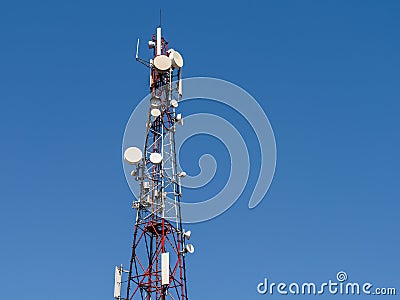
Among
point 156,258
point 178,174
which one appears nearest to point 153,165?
point 178,174

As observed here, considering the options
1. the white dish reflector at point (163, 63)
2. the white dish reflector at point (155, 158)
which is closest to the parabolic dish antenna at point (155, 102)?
the white dish reflector at point (163, 63)

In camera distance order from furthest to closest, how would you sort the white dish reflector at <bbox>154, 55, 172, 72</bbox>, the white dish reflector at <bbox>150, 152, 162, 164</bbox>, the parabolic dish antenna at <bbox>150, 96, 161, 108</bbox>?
1. the white dish reflector at <bbox>154, 55, 172, 72</bbox>
2. the parabolic dish antenna at <bbox>150, 96, 161, 108</bbox>
3. the white dish reflector at <bbox>150, 152, 162, 164</bbox>

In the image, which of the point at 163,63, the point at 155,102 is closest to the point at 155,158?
the point at 155,102

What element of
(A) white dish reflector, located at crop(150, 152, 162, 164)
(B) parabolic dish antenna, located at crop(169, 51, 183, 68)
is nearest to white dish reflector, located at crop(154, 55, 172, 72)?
(B) parabolic dish antenna, located at crop(169, 51, 183, 68)

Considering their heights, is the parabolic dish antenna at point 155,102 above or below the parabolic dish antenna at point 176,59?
below

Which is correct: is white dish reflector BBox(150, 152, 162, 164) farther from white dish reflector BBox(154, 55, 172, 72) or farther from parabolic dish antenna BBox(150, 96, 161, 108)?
white dish reflector BBox(154, 55, 172, 72)

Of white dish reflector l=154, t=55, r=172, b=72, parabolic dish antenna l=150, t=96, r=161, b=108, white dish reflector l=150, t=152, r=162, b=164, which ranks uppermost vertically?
white dish reflector l=154, t=55, r=172, b=72

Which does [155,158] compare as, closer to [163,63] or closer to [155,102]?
[155,102]

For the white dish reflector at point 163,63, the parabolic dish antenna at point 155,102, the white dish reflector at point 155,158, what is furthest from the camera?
the white dish reflector at point 163,63

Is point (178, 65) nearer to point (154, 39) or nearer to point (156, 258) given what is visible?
point (154, 39)

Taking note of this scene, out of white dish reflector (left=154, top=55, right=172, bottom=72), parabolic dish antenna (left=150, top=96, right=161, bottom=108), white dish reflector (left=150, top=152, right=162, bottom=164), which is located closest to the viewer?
white dish reflector (left=150, top=152, right=162, bottom=164)

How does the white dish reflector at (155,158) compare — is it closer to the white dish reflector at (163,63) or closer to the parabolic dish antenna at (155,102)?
the parabolic dish antenna at (155,102)

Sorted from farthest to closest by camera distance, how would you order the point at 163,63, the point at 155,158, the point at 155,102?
1. the point at 163,63
2. the point at 155,102
3. the point at 155,158

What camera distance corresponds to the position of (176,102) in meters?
54.3
